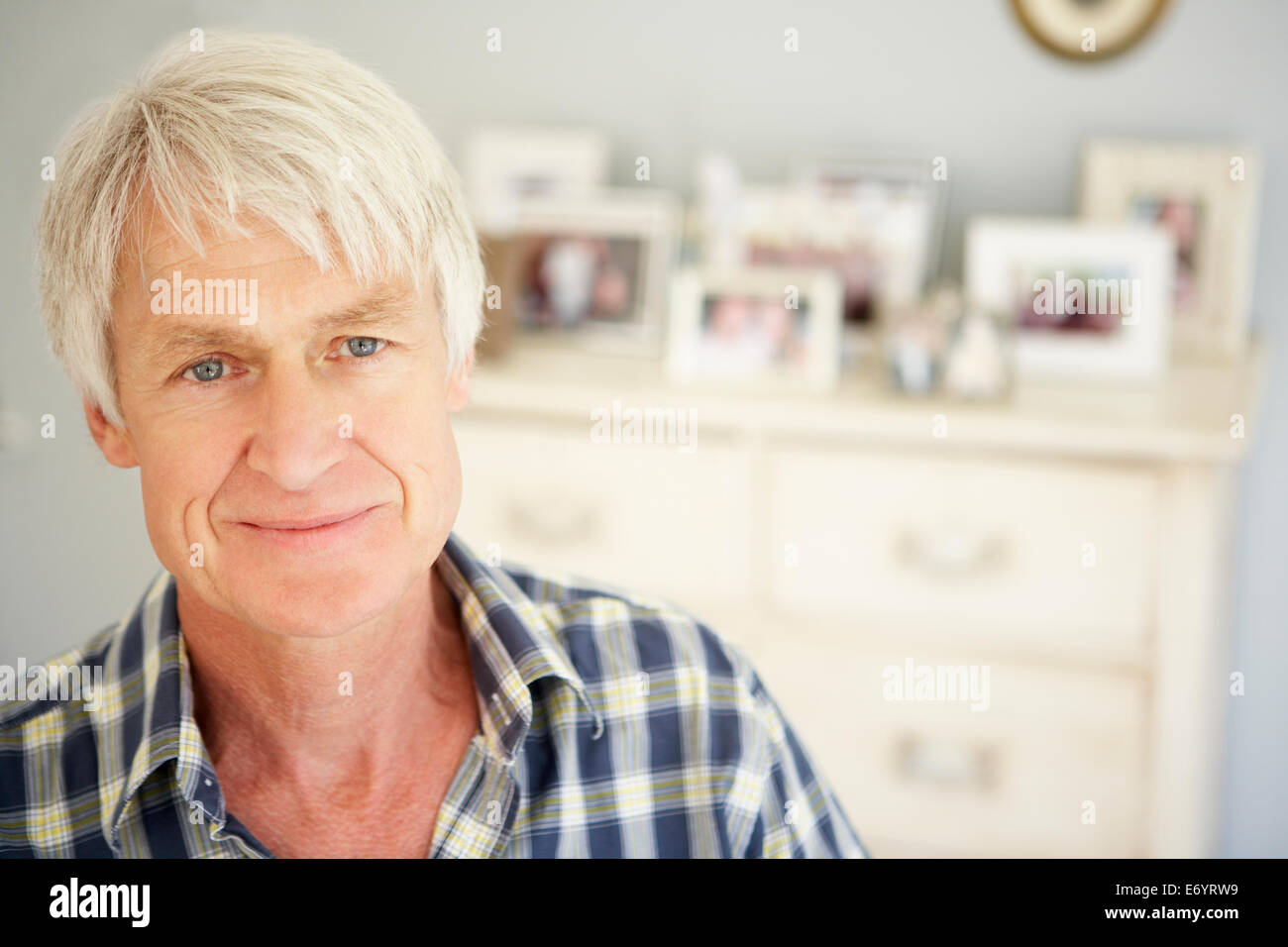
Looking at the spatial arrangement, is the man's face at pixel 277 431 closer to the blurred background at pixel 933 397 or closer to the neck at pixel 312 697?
the neck at pixel 312 697

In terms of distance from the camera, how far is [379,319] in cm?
59

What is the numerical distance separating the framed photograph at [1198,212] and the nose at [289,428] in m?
0.89

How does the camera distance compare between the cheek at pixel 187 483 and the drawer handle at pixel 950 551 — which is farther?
the drawer handle at pixel 950 551

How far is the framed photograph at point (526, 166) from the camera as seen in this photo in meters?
1.39

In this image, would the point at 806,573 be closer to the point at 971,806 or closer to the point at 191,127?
the point at 971,806

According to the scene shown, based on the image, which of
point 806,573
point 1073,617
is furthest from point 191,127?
point 1073,617

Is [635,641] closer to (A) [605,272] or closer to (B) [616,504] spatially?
(B) [616,504]

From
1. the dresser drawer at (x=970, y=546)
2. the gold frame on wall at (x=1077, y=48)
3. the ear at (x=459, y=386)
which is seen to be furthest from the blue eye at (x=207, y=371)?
the dresser drawer at (x=970, y=546)

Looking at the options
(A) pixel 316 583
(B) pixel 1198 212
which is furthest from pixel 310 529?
(B) pixel 1198 212

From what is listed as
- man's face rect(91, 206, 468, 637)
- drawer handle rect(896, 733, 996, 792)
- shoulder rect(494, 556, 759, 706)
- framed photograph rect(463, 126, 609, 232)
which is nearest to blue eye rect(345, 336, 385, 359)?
man's face rect(91, 206, 468, 637)

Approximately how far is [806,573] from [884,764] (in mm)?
237

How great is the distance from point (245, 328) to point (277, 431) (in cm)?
5

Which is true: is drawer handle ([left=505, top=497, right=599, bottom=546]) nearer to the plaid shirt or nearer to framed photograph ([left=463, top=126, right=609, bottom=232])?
framed photograph ([left=463, top=126, right=609, bottom=232])
